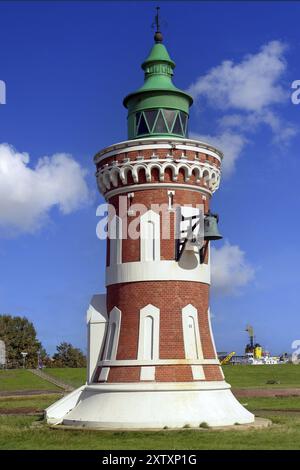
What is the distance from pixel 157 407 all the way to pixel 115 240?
22.4 ft

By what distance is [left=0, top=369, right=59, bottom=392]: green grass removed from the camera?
5941 cm

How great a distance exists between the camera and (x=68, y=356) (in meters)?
118

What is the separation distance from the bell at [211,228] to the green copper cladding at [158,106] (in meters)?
3.66

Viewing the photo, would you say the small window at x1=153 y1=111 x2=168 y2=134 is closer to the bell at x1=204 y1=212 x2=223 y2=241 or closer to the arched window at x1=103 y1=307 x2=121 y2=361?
the bell at x1=204 y1=212 x2=223 y2=241

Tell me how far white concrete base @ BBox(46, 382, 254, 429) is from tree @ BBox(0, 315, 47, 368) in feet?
266

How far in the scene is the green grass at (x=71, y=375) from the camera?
6500 cm

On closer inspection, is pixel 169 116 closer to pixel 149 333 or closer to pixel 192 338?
pixel 149 333

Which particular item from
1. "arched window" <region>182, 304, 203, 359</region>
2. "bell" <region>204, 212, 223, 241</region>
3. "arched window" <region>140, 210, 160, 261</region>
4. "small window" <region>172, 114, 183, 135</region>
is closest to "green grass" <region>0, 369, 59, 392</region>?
"arched window" <region>182, 304, 203, 359</region>

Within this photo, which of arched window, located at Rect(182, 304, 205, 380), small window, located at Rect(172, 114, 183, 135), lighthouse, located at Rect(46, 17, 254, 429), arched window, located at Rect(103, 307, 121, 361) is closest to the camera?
lighthouse, located at Rect(46, 17, 254, 429)

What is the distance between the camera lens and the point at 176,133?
25.0 m

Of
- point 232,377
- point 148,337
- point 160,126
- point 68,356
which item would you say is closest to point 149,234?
Answer: point 148,337

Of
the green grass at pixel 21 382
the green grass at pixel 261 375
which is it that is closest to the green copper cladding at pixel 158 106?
the green grass at pixel 261 375
